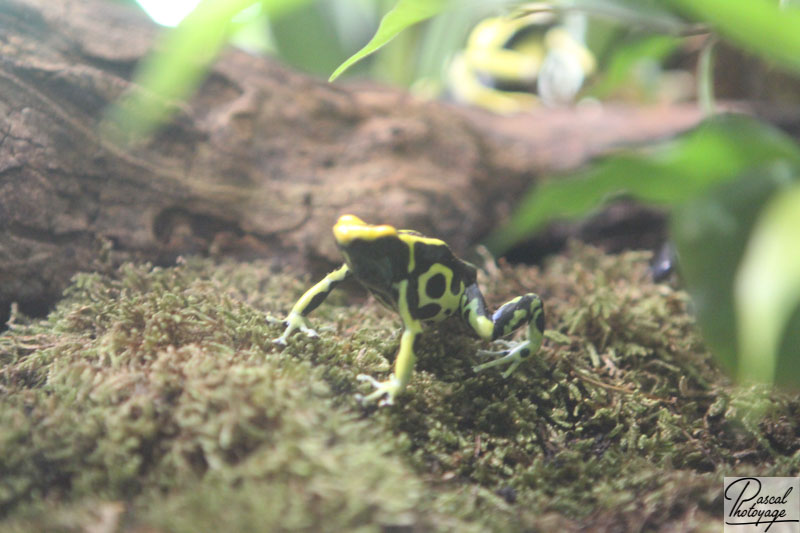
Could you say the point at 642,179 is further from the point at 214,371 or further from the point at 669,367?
the point at 214,371

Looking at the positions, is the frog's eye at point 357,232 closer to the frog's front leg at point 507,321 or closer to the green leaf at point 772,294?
the frog's front leg at point 507,321

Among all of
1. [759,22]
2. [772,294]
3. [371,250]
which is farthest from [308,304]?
[759,22]

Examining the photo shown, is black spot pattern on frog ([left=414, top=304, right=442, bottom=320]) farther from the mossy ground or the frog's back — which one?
the mossy ground

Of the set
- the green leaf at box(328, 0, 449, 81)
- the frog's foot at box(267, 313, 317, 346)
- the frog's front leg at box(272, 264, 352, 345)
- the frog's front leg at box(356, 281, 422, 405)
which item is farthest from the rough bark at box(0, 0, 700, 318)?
the green leaf at box(328, 0, 449, 81)

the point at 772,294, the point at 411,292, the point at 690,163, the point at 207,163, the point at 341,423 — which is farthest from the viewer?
the point at 207,163

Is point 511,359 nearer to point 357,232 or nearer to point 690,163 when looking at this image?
point 357,232

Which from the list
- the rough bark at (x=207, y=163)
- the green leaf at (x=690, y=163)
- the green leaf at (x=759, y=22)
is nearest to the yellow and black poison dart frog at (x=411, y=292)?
the green leaf at (x=690, y=163)

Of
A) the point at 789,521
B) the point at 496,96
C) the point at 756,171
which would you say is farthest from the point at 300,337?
the point at 496,96
